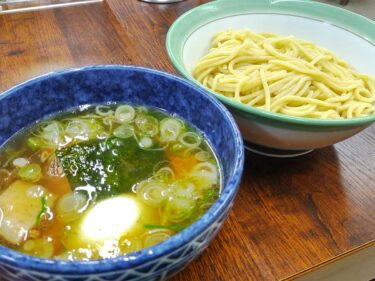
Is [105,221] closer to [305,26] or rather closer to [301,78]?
[301,78]

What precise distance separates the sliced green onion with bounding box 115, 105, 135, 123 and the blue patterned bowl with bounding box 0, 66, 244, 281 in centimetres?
2

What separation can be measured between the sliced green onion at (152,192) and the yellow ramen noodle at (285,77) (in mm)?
405

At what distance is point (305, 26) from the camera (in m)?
1.36

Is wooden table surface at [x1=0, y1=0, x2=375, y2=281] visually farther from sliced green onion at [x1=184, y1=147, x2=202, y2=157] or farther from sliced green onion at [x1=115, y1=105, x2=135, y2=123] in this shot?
sliced green onion at [x1=115, y1=105, x2=135, y2=123]

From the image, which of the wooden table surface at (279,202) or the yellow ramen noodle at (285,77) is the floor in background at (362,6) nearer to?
the yellow ramen noodle at (285,77)

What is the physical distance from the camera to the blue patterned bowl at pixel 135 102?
1.69 feet

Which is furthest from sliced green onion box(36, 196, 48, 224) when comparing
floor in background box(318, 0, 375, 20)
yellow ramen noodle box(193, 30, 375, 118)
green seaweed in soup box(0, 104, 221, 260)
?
floor in background box(318, 0, 375, 20)

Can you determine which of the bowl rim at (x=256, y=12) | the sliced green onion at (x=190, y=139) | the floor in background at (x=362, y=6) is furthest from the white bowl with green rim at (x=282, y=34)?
the floor in background at (x=362, y=6)

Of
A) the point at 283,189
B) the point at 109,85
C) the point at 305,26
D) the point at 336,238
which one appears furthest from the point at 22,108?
the point at 305,26

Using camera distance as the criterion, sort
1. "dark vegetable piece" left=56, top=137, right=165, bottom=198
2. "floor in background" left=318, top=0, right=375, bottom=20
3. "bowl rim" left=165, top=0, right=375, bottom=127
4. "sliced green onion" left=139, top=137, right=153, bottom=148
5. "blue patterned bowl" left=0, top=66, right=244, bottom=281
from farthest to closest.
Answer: "floor in background" left=318, top=0, right=375, bottom=20, "bowl rim" left=165, top=0, right=375, bottom=127, "sliced green onion" left=139, top=137, right=153, bottom=148, "dark vegetable piece" left=56, top=137, right=165, bottom=198, "blue patterned bowl" left=0, top=66, right=244, bottom=281

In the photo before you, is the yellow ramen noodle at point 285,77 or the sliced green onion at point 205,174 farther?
the yellow ramen noodle at point 285,77

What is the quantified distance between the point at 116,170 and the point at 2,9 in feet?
4.47

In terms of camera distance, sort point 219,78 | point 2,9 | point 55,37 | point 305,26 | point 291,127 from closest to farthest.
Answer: point 291,127 < point 219,78 < point 305,26 < point 55,37 < point 2,9

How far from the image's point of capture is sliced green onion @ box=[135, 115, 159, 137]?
957mm
